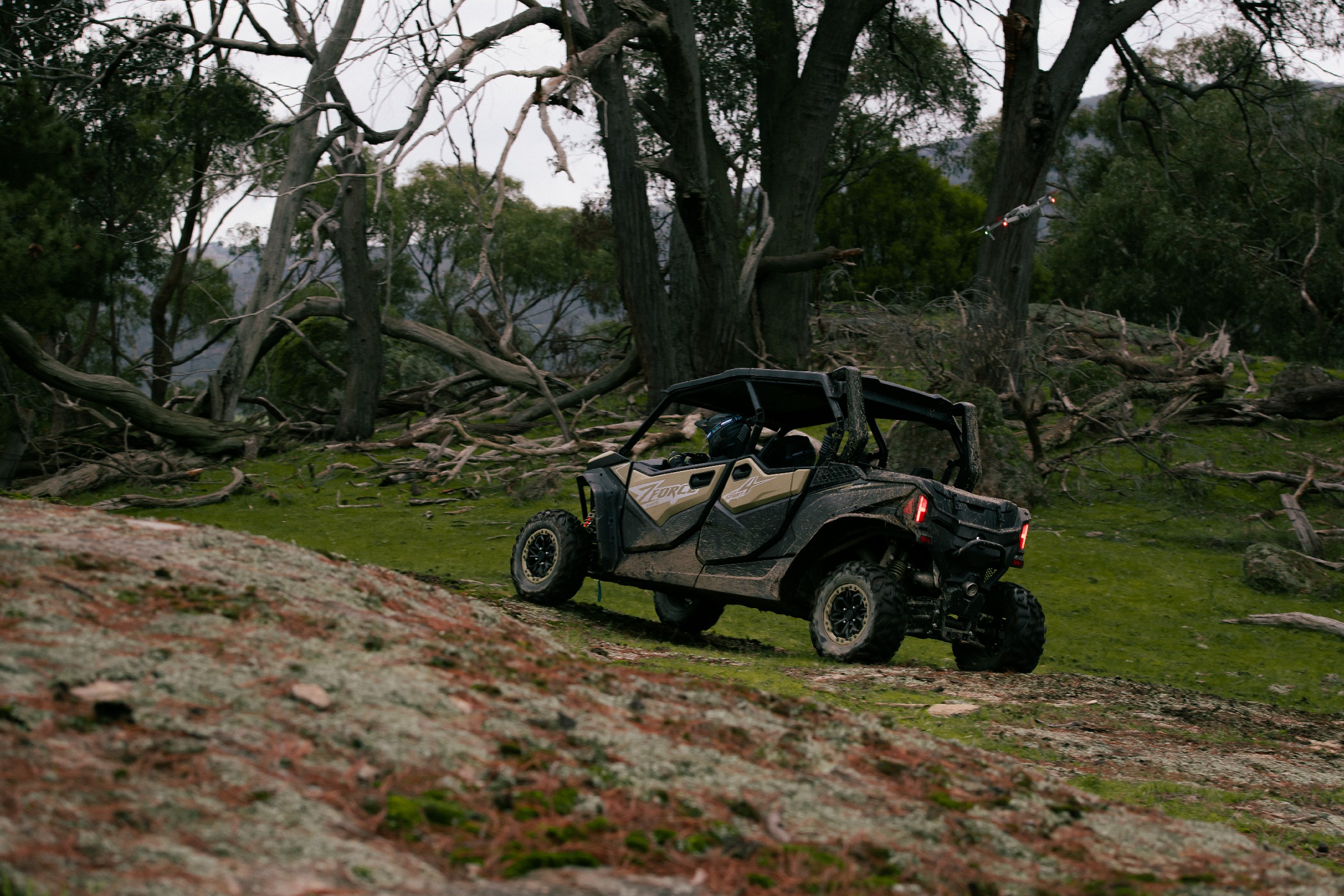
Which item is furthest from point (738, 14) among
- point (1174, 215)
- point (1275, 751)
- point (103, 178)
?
point (1174, 215)

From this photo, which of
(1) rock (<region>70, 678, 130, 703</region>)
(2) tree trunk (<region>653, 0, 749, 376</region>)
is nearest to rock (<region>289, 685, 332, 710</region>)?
(1) rock (<region>70, 678, 130, 703</region>)

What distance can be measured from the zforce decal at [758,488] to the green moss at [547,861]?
4725 mm

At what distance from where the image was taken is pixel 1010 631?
302 inches

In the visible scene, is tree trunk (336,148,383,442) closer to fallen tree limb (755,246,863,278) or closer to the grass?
the grass

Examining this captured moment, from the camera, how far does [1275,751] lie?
19.8ft

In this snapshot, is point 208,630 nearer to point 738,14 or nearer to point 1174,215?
point 738,14

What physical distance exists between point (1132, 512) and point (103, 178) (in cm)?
2045

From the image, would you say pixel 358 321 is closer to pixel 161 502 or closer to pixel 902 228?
pixel 161 502

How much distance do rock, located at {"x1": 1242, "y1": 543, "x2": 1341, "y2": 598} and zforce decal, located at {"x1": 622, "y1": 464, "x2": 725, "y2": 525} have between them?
20.2 feet

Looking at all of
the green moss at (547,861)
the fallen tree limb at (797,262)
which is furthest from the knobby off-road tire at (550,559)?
the fallen tree limb at (797,262)

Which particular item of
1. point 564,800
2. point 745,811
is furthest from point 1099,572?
point 564,800

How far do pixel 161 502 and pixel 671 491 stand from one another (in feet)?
28.4

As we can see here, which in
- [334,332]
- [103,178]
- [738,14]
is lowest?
[334,332]

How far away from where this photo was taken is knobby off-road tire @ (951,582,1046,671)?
765 centimetres
